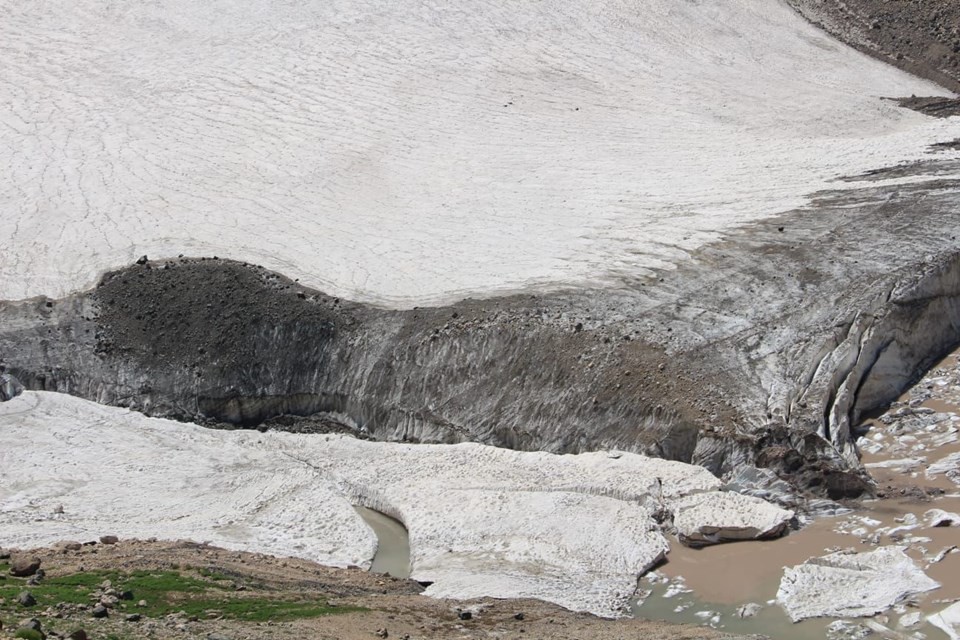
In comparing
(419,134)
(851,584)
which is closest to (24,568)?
(851,584)

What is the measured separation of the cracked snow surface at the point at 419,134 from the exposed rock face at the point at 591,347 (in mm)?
1469

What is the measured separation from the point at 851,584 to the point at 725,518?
368 cm

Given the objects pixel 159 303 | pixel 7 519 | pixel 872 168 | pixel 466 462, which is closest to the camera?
pixel 7 519

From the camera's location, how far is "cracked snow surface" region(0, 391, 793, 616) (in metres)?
28.7

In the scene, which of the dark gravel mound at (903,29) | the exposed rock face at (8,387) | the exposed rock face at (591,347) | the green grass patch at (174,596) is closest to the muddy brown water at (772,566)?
the exposed rock face at (591,347)

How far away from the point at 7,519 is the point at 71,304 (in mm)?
9090

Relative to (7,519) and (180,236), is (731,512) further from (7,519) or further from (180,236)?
(180,236)

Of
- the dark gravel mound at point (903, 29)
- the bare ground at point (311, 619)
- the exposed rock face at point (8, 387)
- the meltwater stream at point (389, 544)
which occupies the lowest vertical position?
the meltwater stream at point (389, 544)

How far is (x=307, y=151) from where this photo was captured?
46.4 metres

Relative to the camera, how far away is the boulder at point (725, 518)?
28.7 m

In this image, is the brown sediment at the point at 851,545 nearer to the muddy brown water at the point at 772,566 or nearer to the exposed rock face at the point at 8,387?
the muddy brown water at the point at 772,566

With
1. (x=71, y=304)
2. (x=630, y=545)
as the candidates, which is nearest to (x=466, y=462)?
(x=630, y=545)

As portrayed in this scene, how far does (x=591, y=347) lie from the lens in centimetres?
3447

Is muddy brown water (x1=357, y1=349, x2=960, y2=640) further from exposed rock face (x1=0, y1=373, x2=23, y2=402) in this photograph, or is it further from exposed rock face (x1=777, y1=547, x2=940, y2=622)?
exposed rock face (x1=0, y1=373, x2=23, y2=402)
